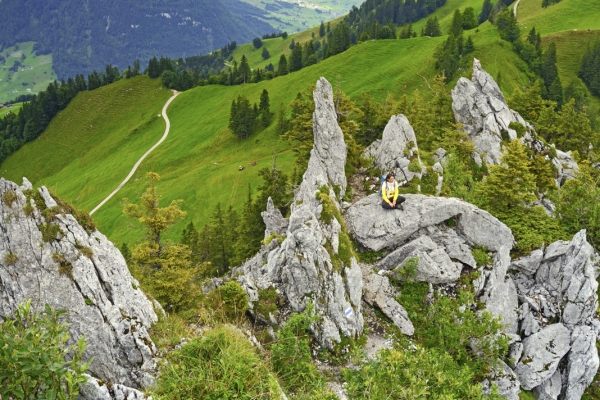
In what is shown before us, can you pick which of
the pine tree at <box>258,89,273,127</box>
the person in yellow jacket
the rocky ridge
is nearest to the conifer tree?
the person in yellow jacket

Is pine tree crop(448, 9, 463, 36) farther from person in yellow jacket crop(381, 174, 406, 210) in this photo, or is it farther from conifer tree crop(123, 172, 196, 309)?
conifer tree crop(123, 172, 196, 309)

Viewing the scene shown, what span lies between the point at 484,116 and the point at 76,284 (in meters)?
57.4

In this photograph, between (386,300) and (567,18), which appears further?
(567,18)

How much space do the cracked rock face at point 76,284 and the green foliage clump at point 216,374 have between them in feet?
13.0

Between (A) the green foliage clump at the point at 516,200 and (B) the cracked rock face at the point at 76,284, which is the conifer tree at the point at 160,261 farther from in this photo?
(A) the green foliage clump at the point at 516,200

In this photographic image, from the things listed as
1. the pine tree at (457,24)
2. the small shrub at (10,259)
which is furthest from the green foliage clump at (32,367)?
the pine tree at (457,24)

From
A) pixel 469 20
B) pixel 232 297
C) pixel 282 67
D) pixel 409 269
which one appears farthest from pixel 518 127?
pixel 282 67

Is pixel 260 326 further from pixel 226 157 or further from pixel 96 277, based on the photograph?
pixel 226 157

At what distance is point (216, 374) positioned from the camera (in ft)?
29.3

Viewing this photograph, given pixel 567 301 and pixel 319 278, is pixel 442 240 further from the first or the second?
pixel 319 278

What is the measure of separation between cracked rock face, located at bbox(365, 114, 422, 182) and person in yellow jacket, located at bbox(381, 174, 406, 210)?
6.15m

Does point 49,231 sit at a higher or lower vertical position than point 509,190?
higher

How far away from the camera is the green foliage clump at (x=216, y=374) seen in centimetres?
858

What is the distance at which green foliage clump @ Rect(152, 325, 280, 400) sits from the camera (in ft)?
28.1
